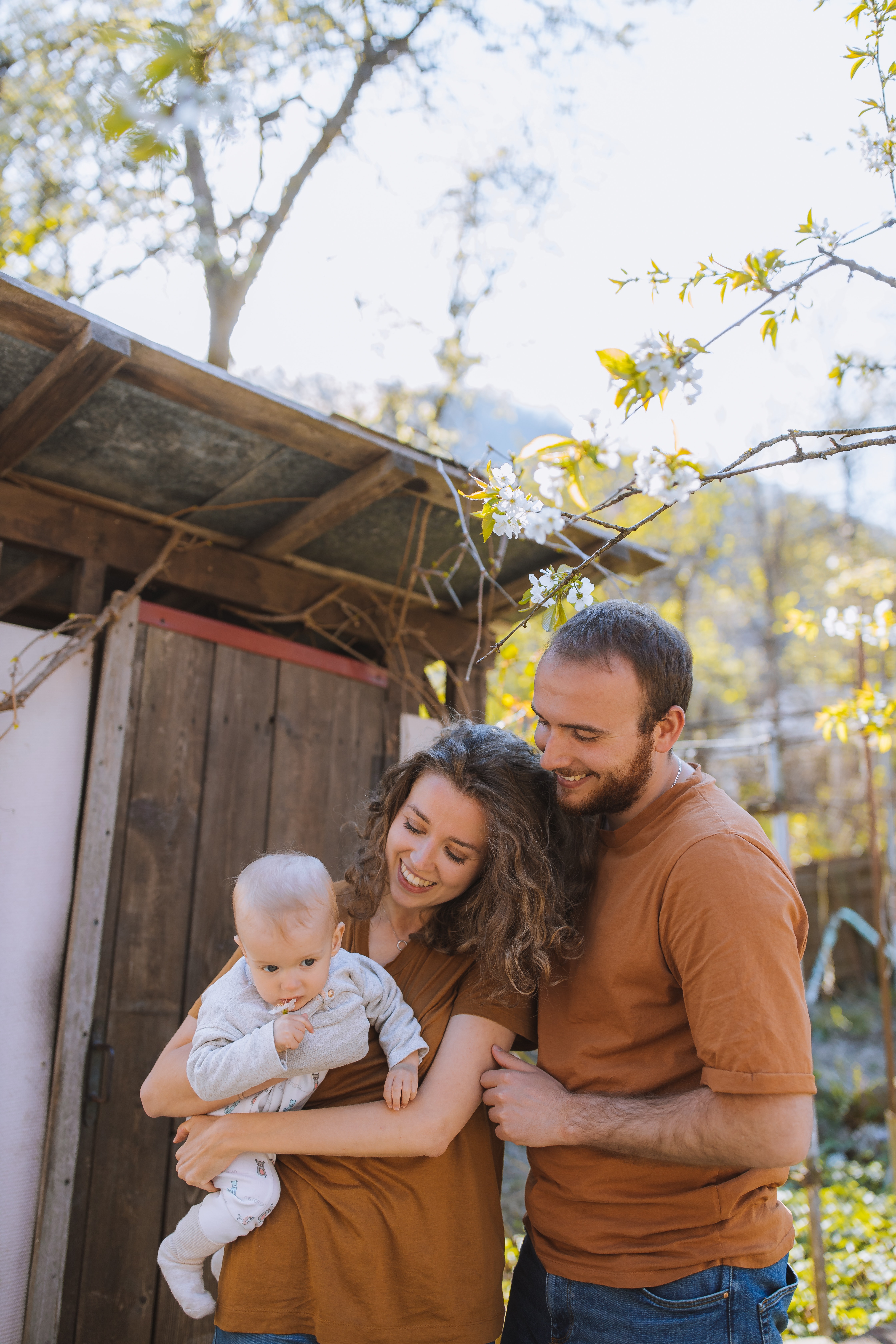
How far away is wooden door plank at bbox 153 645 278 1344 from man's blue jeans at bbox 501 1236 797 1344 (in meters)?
1.44

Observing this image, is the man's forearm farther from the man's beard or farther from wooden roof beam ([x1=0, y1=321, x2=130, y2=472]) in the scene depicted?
wooden roof beam ([x1=0, y1=321, x2=130, y2=472])

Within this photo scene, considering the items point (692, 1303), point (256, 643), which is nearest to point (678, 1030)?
point (692, 1303)

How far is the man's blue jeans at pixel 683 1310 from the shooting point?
1.56 metres

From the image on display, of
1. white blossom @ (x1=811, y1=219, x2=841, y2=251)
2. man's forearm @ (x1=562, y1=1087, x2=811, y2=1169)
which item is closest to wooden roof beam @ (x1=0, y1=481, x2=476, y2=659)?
white blossom @ (x1=811, y1=219, x2=841, y2=251)

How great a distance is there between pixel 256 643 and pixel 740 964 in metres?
2.16

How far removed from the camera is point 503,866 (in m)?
1.84

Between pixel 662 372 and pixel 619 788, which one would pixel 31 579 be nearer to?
pixel 619 788

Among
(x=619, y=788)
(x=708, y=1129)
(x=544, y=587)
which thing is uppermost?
(x=544, y=587)

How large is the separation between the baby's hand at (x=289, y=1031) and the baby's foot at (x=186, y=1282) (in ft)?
1.57

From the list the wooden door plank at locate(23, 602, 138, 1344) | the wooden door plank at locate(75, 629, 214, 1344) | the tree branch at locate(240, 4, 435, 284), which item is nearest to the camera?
the wooden door plank at locate(23, 602, 138, 1344)

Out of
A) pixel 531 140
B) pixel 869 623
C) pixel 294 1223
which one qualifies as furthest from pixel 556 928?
pixel 531 140

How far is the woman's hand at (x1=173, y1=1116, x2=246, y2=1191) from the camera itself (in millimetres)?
1614

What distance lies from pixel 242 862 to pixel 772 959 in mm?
1946

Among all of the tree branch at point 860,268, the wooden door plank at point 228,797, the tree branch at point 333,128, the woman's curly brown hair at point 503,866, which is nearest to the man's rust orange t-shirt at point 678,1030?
the woman's curly brown hair at point 503,866
